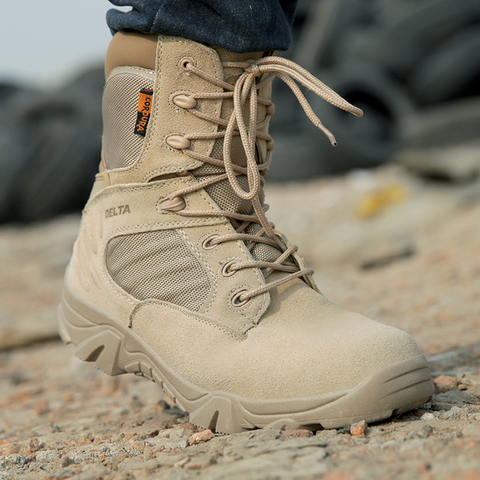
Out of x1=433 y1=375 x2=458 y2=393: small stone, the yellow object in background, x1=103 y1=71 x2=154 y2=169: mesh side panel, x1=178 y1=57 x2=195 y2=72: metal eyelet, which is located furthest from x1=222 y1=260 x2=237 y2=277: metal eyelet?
the yellow object in background

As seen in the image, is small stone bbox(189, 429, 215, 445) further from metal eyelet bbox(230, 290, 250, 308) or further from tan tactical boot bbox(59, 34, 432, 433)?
metal eyelet bbox(230, 290, 250, 308)

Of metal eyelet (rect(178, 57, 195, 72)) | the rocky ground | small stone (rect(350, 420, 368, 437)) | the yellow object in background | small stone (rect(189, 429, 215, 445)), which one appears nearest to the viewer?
the rocky ground

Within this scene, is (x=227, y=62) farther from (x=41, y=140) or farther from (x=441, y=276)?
(x=41, y=140)

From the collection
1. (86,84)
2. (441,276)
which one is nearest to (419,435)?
(441,276)

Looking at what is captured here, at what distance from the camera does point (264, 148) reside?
1324 millimetres

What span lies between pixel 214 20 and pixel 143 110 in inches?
10.4

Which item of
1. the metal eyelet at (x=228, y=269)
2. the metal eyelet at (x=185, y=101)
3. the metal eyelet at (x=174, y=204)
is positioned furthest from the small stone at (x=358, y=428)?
the metal eyelet at (x=185, y=101)

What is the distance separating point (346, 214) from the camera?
515 centimetres

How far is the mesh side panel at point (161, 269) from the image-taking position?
4.09 feet

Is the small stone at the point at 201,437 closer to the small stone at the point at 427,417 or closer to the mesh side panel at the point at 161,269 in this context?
the mesh side panel at the point at 161,269

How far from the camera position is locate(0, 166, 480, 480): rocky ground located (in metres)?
0.89

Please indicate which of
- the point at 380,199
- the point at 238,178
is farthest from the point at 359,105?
the point at 238,178

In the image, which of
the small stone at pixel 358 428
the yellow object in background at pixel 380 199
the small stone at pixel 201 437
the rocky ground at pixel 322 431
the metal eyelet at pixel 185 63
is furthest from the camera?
the yellow object in background at pixel 380 199

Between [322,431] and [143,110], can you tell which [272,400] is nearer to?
[322,431]
